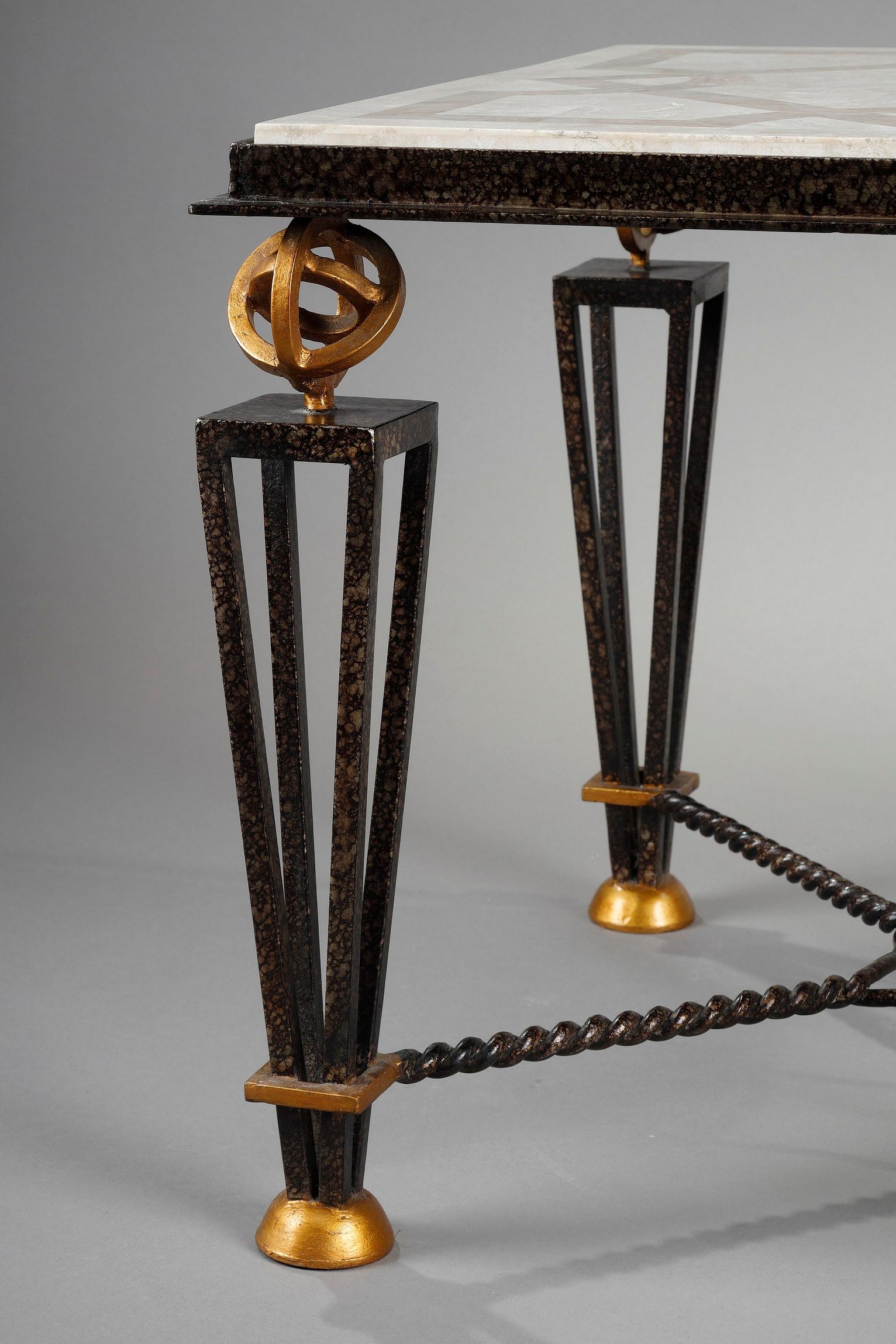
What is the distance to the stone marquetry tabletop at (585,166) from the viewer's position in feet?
6.71

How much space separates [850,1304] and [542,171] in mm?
A: 1454

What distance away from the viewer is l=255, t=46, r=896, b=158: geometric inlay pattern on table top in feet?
6.77

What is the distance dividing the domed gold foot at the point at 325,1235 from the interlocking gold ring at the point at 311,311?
1.07 m

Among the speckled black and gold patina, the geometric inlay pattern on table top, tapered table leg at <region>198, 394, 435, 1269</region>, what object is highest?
the geometric inlay pattern on table top

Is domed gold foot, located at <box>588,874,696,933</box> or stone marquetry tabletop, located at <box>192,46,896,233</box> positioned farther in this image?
domed gold foot, located at <box>588,874,696,933</box>

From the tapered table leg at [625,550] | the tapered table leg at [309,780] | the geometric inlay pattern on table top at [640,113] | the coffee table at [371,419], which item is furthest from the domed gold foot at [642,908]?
the geometric inlay pattern on table top at [640,113]

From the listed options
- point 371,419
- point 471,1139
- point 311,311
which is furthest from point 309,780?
point 471,1139

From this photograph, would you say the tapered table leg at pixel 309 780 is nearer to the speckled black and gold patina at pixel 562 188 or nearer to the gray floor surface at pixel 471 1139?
the gray floor surface at pixel 471 1139

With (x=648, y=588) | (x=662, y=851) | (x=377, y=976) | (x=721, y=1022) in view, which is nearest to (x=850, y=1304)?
(x=721, y=1022)

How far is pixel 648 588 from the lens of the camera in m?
5.01

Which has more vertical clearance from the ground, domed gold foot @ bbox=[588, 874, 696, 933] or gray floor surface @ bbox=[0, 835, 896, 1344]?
domed gold foot @ bbox=[588, 874, 696, 933]

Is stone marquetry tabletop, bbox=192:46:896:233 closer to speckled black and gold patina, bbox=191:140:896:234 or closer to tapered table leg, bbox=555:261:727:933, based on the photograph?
speckled black and gold patina, bbox=191:140:896:234

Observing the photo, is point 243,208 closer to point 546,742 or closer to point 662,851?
point 662,851

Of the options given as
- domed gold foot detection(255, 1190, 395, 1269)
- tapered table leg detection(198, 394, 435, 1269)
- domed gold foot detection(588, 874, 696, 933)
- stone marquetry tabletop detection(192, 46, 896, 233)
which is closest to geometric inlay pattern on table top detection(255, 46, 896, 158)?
stone marquetry tabletop detection(192, 46, 896, 233)
